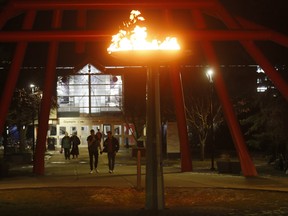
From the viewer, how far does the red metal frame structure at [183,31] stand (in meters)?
16.6

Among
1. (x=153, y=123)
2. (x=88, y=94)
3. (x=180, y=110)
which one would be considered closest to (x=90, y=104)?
(x=88, y=94)

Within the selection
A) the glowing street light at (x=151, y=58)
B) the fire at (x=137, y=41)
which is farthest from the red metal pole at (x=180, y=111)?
the fire at (x=137, y=41)

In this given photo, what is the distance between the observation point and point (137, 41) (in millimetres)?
10852

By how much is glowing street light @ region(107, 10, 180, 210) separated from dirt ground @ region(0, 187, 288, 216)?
55cm

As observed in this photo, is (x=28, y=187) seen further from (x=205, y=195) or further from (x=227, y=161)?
(x=227, y=161)

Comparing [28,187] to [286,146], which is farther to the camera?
[286,146]

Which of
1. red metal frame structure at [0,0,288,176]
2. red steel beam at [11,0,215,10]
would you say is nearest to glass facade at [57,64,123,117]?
red metal frame structure at [0,0,288,176]

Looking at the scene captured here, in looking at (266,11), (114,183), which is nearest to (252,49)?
(266,11)

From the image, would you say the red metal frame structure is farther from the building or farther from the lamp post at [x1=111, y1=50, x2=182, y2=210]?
the building

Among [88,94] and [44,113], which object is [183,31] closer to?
[44,113]

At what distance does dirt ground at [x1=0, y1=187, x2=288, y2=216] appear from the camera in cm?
1152

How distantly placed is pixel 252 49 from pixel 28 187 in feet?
30.6

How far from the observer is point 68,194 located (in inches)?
584

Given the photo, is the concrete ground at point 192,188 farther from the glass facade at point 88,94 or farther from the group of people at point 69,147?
the glass facade at point 88,94
